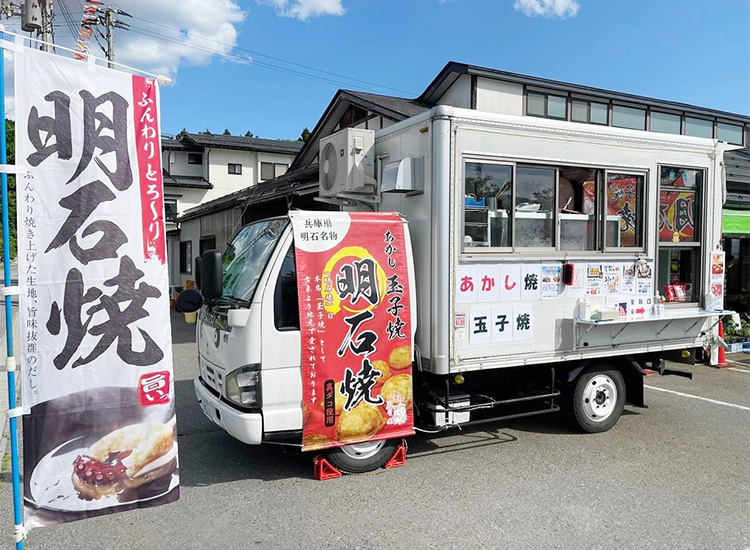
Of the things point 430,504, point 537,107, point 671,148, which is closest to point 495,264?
point 430,504

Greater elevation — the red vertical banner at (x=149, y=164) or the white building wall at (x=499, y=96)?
the white building wall at (x=499, y=96)

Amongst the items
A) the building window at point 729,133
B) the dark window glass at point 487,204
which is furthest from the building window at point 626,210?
the building window at point 729,133

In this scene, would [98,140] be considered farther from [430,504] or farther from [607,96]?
[607,96]

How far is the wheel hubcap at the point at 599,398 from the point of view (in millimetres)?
5793

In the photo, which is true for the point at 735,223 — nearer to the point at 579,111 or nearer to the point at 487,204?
the point at 487,204

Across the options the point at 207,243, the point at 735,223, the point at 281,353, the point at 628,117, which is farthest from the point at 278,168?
the point at 281,353

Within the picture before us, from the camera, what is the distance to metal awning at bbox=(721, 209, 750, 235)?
386 inches

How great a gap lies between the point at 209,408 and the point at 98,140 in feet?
8.41

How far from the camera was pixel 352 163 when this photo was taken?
5434mm

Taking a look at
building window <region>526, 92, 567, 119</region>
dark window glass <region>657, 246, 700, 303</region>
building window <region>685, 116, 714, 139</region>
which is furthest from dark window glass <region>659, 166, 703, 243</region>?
building window <region>685, 116, 714, 139</region>

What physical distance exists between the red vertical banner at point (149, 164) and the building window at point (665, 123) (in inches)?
703

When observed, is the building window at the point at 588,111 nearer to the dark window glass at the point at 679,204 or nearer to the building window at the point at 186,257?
the dark window glass at the point at 679,204

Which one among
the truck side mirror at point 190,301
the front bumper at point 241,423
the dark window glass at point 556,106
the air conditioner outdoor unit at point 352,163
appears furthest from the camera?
the dark window glass at point 556,106

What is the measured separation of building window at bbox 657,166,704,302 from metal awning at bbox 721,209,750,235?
431 cm
